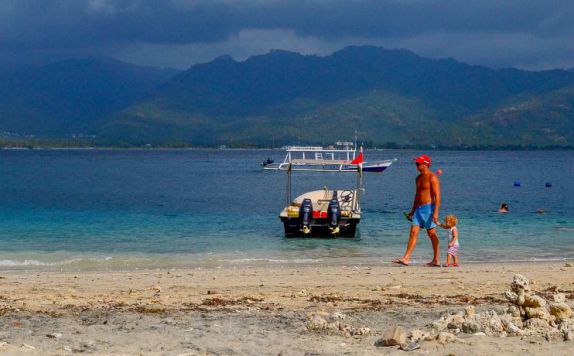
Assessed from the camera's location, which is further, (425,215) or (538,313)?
(425,215)

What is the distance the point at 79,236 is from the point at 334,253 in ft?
38.4

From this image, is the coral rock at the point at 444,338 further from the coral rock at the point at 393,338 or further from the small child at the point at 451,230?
the small child at the point at 451,230

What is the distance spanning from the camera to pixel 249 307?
12.4 m

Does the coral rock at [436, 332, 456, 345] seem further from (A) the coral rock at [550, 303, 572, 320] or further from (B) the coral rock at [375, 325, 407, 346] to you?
(A) the coral rock at [550, 303, 572, 320]

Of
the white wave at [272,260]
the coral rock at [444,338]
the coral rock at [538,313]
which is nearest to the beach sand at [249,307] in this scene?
the coral rock at [444,338]

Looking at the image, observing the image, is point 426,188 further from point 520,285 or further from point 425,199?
point 520,285

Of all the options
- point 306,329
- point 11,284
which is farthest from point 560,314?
point 11,284

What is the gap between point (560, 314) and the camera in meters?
9.70

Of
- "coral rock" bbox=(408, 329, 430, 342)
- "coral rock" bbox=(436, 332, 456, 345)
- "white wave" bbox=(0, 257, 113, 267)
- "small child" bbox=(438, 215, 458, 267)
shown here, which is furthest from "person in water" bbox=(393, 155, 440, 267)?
"white wave" bbox=(0, 257, 113, 267)

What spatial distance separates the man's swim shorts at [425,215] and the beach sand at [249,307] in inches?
43.3

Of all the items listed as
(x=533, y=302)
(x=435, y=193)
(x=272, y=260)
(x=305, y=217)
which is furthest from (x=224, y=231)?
(x=533, y=302)

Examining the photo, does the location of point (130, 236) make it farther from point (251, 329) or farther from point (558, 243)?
point (251, 329)

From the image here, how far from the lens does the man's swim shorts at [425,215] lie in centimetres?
1731

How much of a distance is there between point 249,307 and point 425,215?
6375mm
